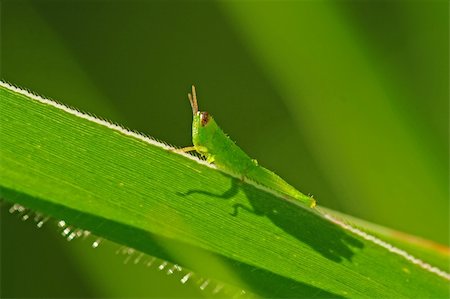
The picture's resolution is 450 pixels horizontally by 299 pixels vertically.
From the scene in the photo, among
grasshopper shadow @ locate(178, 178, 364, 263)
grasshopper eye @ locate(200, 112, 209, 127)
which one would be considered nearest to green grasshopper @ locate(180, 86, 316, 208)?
grasshopper eye @ locate(200, 112, 209, 127)

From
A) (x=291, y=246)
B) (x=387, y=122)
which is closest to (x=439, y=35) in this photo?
(x=387, y=122)

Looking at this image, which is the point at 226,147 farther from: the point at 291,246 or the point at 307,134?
the point at 307,134

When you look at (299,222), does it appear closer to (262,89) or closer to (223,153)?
(223,153)

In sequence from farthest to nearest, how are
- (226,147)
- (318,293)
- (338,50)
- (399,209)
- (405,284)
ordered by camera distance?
(399,209), (338,50), (226,147), (405,284), (318,293)

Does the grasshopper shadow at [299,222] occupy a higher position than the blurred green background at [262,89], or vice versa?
the blurred green background at [262,89]

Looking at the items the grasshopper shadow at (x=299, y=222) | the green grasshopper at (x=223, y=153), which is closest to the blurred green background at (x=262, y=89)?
the green grasshopper at (x=223, y=153)

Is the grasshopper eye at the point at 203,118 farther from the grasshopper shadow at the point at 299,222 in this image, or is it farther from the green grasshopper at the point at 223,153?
the grasshopper shadow at the point at 299,222

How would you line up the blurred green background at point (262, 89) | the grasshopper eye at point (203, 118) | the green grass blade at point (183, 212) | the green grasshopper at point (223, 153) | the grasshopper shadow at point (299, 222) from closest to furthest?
the green grass blade at point (183, 212), the grasshopper shadow at point (299, 222), the green grasshopper at point (223, 153), the grasshopper eye at point (203, 118), the blurred green background at point (262, 89)

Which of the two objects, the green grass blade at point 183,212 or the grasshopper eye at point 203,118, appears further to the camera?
the grasshopper eye at point 203,118
